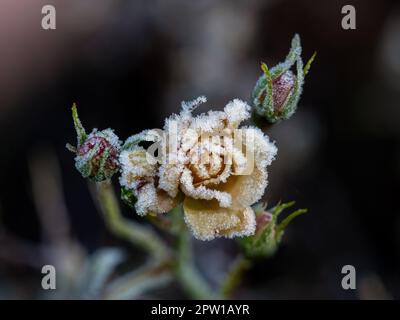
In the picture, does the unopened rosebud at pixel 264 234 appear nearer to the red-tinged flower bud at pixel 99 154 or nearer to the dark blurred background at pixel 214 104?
the red-tinged flower bud at pixel 99 154

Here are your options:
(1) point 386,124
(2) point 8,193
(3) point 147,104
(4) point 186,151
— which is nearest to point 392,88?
(1) point 386,124

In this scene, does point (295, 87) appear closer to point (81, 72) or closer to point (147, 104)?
point (147, 104)

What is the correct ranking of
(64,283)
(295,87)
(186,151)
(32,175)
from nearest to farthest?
(186,151)
(295,87)
(64,283)
(32,175)

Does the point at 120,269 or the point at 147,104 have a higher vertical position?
the point at 147,104

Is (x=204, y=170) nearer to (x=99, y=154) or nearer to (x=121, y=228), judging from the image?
(x=99, y=154)

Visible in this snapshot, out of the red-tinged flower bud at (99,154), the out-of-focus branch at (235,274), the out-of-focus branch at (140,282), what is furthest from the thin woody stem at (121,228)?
the red-tinged flower bud at (99,154)

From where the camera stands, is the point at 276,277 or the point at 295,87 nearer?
the point at 295,87

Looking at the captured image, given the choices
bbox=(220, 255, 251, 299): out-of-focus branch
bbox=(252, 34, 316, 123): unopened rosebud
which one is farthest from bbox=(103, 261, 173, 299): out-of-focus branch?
bbox=(252, 34, 316, 123): unopened rosebud
